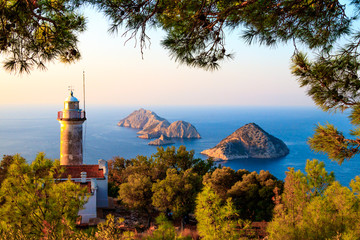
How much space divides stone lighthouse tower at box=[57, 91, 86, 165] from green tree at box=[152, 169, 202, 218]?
5254 mm

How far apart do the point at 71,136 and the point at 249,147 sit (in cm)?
6993

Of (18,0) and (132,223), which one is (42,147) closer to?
(132,223)

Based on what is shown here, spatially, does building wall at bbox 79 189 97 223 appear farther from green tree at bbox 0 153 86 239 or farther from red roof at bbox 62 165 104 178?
green tree at bbox 0 153 86 239

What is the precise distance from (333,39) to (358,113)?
1.54 metres

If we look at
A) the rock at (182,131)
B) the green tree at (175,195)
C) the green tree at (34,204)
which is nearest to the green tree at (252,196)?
the green tree at (175,195)

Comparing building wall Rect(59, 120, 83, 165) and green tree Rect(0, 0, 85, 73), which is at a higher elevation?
green tree Rect(0, 0, 85, 73)

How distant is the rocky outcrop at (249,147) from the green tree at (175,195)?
59.7 metres

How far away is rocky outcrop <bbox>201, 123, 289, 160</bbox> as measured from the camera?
2987 inches

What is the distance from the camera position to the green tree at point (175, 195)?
44.2 feet

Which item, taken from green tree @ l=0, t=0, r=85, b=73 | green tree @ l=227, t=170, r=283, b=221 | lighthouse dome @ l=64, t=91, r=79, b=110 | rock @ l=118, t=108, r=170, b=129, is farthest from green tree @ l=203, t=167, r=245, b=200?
rock @ l=118, t=108, r=170, b=129

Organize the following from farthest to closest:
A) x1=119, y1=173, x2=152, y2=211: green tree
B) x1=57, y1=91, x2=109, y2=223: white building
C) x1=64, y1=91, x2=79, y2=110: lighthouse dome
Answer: x1=64, y1=91, x2=79, y2=110: lighthouse dome < x1=57, y1=91, x2=109, y2=223: white building < x1=119, y1=173, x2=152, y2=211: green tree

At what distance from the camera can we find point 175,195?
1382 centimetres

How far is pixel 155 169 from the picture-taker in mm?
16938

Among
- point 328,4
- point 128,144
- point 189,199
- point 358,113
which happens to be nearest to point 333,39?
point 328,4
